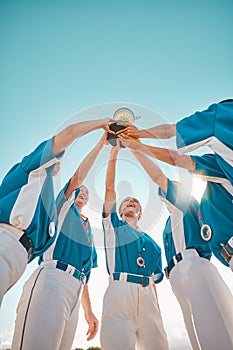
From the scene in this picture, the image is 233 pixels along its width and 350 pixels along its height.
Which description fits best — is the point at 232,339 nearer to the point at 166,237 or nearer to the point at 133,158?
the point at 166,237

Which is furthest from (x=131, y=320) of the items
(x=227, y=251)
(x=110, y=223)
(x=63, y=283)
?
(x=227, y=251)

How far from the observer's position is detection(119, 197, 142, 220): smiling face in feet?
13.6

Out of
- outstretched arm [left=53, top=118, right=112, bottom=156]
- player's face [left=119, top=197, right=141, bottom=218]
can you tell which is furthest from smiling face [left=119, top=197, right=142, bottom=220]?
outstretched arm [left=53, top=118, right=112, bottom=156]

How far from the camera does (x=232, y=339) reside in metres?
Answer: 2.45

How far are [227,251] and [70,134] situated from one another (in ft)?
5.55

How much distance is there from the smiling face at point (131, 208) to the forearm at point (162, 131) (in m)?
1.12

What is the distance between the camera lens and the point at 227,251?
2523 millimetres

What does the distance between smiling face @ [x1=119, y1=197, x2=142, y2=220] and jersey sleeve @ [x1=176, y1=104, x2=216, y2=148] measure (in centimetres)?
145

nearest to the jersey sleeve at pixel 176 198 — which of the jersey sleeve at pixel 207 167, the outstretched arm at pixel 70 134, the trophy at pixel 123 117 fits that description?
the jersey sleeve at pixel 207 167

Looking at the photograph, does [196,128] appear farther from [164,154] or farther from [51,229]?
[51,229]

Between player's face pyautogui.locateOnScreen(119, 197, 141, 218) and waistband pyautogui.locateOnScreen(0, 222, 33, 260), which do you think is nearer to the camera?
waistband pyautogui.locateOnScreen(0, 222, 33, 260)

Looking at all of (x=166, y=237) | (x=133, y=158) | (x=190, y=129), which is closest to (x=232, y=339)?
(x=166, y=237)

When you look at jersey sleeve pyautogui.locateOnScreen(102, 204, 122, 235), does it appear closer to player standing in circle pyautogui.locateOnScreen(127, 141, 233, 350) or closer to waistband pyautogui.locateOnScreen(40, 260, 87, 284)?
player standing in circle pyautogui.locateOnScreen(127, 141, 233, 350)

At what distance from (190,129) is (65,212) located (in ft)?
5.17
